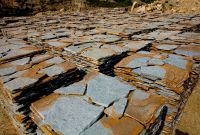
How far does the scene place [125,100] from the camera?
2.19 meters

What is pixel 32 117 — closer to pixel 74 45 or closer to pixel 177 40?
pixel 74 45

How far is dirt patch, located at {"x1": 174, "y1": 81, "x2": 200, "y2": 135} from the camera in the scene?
12.4 feet

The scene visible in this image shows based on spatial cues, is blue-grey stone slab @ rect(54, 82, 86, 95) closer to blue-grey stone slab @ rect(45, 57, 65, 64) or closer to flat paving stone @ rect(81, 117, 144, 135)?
flat paving stone @ rect(81, 117, 144, 135)

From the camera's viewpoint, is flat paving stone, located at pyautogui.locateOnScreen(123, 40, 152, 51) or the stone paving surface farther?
flat paving stone, located at pyautogui.locateOnScreen(123, 40, 152, 51)

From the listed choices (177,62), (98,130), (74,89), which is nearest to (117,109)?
(98,130)

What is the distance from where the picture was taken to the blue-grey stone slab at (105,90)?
7.22 ft

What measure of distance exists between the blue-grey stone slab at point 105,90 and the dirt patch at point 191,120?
1.98 m

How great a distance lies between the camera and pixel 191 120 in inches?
157

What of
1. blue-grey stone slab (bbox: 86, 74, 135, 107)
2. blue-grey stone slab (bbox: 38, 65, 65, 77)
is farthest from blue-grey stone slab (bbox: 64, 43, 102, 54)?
blue-grey stone slab (bbox: 86, 74, 135, 107)

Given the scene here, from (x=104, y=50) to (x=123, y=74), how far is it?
699 millimetres

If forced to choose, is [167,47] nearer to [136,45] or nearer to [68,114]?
[136,45]

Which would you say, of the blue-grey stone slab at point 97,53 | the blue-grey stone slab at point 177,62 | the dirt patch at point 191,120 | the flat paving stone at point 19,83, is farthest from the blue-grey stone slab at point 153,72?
the dirt patch at point 191,120

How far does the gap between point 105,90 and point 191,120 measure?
2.59 meters

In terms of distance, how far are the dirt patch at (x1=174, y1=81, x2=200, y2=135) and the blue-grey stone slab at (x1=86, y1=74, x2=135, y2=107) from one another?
1977 millimetres
